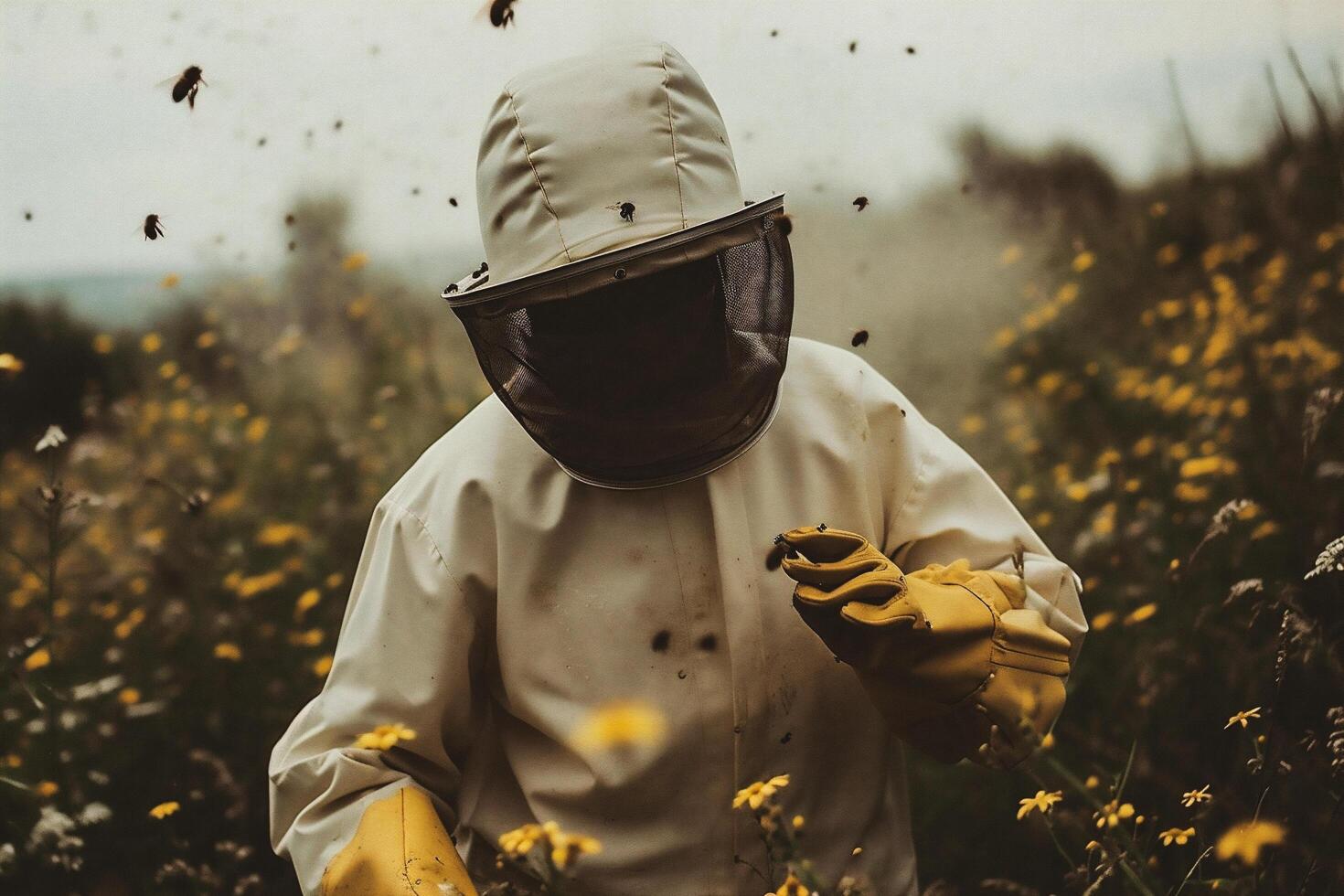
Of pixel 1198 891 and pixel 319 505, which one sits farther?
pixel 319 505

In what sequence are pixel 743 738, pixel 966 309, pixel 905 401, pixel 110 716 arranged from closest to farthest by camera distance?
pixel 743 738, pixel 905 401, pixel 110 716, pixel 966 309

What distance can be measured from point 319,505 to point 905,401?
2825mm

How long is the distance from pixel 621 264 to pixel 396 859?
1.04 meters

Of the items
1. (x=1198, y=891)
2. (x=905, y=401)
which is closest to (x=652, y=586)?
(x=905, y=401)

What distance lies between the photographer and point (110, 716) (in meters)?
3.60

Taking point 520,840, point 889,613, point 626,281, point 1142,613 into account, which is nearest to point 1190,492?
point 1142,613

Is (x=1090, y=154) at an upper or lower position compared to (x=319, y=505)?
upper

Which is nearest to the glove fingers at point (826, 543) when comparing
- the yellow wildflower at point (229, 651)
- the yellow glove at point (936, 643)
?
the yellow glove at point (936, 643)

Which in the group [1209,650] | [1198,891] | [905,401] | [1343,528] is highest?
[905,401]

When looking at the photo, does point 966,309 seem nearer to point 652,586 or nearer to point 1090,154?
point 1090,154

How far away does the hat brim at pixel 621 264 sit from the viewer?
5.57 feet

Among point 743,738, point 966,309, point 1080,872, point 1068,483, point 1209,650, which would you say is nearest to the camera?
point 1080,872

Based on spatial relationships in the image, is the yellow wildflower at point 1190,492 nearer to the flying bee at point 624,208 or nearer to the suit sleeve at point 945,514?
the suit sleeve at point 945,514

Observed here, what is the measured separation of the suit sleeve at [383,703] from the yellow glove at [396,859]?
0.06 m
